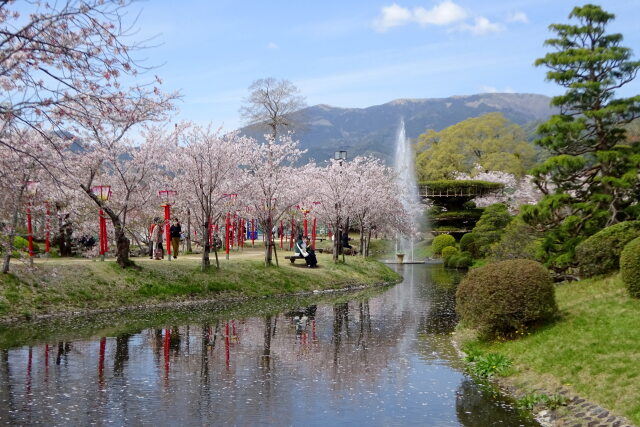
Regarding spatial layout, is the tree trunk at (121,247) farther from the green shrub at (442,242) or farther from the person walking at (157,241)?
the green shrub at (442,242)

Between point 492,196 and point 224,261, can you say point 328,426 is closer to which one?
point 224,261

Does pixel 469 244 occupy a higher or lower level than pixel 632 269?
lower

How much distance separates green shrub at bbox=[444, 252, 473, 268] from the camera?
51719mm

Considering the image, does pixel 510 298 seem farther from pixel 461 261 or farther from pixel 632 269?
pixel 461 261

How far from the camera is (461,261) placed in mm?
51938

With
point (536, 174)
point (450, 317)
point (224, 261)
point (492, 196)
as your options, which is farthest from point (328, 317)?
point (492, 196)

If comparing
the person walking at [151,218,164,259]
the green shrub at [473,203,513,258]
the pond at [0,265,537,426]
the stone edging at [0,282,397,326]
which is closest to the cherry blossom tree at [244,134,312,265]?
the stone edging at [0,282,397,326]

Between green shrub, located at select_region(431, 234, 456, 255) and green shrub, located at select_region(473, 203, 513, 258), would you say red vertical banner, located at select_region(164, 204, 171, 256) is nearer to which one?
green shrub, located at select_region(473, 203, 513, 258)

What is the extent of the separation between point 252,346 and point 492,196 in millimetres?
57519

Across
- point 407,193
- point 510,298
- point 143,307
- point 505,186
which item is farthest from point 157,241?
point 505,186

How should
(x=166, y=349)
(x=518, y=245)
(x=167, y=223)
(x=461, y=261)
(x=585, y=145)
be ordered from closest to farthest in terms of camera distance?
Answer: (x=166, y=349) → (x=585, y=145) → (x=167, y=223) → (x=518, y=245) → (x=461, y=261)

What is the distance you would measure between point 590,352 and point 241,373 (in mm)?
6839

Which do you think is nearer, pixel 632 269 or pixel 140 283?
pixel 632 269

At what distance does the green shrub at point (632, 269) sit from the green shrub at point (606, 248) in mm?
3177
